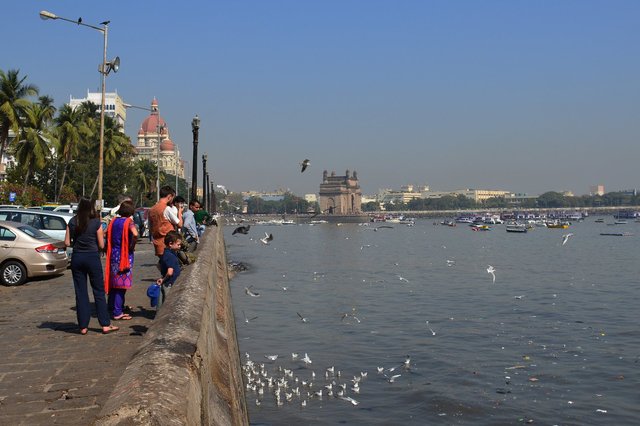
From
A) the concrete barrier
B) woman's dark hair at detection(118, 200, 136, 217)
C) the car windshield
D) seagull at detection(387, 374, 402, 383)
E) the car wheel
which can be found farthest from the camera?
the car windshield

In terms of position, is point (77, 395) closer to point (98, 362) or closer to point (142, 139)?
point (98, 362)

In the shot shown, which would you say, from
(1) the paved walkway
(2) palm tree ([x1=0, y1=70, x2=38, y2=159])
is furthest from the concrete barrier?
(2) palm tree ([x1=0, y1=70, x2=38, y2=159])

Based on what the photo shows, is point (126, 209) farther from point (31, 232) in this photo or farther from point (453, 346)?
point (453, 346)

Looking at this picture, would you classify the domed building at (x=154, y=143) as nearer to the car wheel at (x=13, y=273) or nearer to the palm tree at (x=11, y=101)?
the palm tree at (x=11, y=101)

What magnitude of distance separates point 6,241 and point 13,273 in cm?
71

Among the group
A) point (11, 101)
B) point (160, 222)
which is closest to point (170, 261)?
point (160, 222)

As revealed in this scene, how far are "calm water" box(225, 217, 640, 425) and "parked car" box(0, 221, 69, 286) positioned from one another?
16.8 feet

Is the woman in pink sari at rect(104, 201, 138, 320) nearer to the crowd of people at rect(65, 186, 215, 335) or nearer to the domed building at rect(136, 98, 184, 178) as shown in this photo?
the crowd of people at rect(65, 186, 215, 335)

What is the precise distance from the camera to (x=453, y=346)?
674 inches

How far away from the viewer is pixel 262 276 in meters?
36.9

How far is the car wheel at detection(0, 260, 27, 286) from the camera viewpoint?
576 inches

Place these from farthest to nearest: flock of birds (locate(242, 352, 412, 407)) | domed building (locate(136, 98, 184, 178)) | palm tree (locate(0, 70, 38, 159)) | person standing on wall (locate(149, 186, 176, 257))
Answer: domed building (locate(136, 98, 184, 178)) → palm tree (locate(0, 70, 38, 159)) → flock of birds (locate(242, 352, 412, 407)) → person standing on wall (locate(149, 186, 176, 257))

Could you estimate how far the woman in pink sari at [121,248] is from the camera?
8.62 meters

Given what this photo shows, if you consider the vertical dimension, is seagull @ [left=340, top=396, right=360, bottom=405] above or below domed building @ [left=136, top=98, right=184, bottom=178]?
below
